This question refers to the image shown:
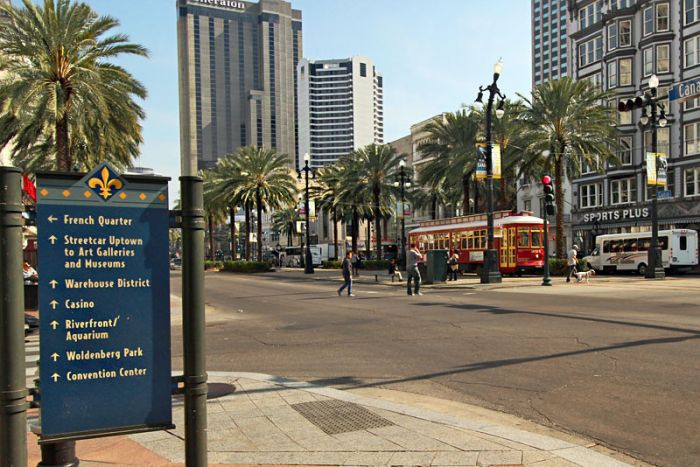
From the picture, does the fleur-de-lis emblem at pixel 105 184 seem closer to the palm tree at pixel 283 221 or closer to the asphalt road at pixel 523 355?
the asphalt road at pixel 523 355

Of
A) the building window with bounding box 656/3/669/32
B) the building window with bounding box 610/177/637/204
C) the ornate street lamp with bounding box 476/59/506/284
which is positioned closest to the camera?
the ornate street lamp with bounding box 476/59/506/284

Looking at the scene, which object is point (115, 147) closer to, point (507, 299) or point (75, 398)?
point (507, 299)

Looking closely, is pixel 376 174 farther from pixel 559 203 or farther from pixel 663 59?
pixel 663 59

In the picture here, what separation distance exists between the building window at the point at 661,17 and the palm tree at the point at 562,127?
18.4 meters

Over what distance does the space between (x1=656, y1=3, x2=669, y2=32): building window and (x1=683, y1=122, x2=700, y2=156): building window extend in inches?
354

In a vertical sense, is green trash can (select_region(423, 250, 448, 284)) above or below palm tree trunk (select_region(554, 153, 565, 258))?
below

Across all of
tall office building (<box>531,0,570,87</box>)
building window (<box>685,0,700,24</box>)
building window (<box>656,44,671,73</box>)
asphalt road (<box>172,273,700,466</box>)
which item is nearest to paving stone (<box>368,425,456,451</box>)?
asphalt road (<box>172,273,700,466</box>)

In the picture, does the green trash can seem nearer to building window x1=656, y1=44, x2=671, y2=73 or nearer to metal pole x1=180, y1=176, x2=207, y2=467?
metal pole x1=180, y1=176, x2=207, y2=467

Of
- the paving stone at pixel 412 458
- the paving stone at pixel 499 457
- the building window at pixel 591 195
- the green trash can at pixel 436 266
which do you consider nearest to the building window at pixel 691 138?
the building window at pixel 591 195

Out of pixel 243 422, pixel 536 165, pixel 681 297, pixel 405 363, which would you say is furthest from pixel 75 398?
pixel 536 165

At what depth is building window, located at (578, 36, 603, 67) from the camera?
186 ft

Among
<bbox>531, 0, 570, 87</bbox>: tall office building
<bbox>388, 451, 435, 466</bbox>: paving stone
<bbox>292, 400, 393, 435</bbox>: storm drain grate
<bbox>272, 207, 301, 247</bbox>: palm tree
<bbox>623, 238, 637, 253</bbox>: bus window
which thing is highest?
<bbox>531, 0, 570, 87</bbox>: tall office building

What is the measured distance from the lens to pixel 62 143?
2148 cm

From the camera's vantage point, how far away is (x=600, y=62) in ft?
185
